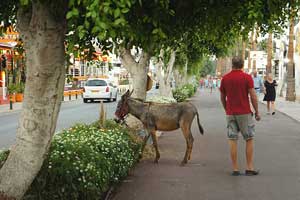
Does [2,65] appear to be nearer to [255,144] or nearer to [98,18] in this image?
[255,144]

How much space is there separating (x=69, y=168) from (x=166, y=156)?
4564 mm

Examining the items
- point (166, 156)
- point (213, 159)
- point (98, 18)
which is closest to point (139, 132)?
point (166, 156)

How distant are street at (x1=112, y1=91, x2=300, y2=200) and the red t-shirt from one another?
1014 millimetres

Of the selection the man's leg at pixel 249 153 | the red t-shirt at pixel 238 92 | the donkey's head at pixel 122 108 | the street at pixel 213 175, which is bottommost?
the street at pixel 213 175

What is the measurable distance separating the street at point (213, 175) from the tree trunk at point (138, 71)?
4.16 feet

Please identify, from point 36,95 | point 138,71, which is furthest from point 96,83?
point 36,95

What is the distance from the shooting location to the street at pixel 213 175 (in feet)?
22.1

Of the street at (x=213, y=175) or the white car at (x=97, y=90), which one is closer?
the street at (x=213, y=175)

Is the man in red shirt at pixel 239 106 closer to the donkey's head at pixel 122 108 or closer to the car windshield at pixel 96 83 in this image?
the donkey's head at pixel 122 108

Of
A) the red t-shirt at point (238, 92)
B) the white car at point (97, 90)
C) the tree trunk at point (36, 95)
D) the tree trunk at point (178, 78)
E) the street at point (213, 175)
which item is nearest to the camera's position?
the tree trunk at point (36, 95)

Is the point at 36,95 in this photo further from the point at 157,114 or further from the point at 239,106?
the point at 157,114

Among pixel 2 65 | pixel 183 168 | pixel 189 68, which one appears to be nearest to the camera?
pixel 183 168

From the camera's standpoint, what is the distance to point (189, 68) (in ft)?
130

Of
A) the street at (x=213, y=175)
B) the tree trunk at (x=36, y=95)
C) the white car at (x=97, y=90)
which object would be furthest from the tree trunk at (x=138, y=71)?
the white car at (x=97, y=90)
